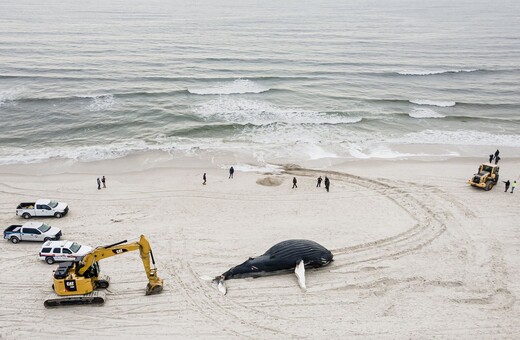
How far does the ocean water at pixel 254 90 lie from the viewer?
39750 millimetres

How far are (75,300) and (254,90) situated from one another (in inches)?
1603

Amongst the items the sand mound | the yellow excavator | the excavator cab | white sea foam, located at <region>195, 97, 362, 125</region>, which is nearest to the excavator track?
the yellow excavator

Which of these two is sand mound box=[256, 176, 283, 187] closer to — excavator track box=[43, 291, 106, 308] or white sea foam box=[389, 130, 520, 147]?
white sea foam box=[389, 130, 520, 147]

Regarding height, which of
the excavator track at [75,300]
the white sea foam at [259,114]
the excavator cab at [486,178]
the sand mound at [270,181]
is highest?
the white sea foam at [259,114]

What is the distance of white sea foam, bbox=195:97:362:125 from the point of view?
45181mm

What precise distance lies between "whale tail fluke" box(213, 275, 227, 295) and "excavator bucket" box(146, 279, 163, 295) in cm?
245

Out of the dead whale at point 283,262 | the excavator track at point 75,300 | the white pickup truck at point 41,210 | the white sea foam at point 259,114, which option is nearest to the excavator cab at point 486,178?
the dead whale at point 283,262

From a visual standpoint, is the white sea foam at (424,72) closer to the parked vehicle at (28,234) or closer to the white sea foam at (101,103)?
the white sea foam at (101,103)

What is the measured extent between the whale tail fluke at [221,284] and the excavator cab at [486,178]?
20.2 meters

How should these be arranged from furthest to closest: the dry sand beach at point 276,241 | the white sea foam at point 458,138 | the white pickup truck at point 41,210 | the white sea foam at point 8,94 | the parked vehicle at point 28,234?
the white sea foam at point 8,94, the white sea foam at point 458,138, the white pickup truck at point 41,210, the parked vehicle at point 28,234, the dry sand beach at point 276,241

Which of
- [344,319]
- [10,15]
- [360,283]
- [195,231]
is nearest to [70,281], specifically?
[195,231]

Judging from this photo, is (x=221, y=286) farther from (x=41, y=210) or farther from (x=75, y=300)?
(x=41, y=210)

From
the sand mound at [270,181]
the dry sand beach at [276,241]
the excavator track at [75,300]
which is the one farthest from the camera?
the sand mound at [270,181]

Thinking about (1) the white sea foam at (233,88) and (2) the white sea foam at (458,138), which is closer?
(2) the white sea foam at (458,138)
